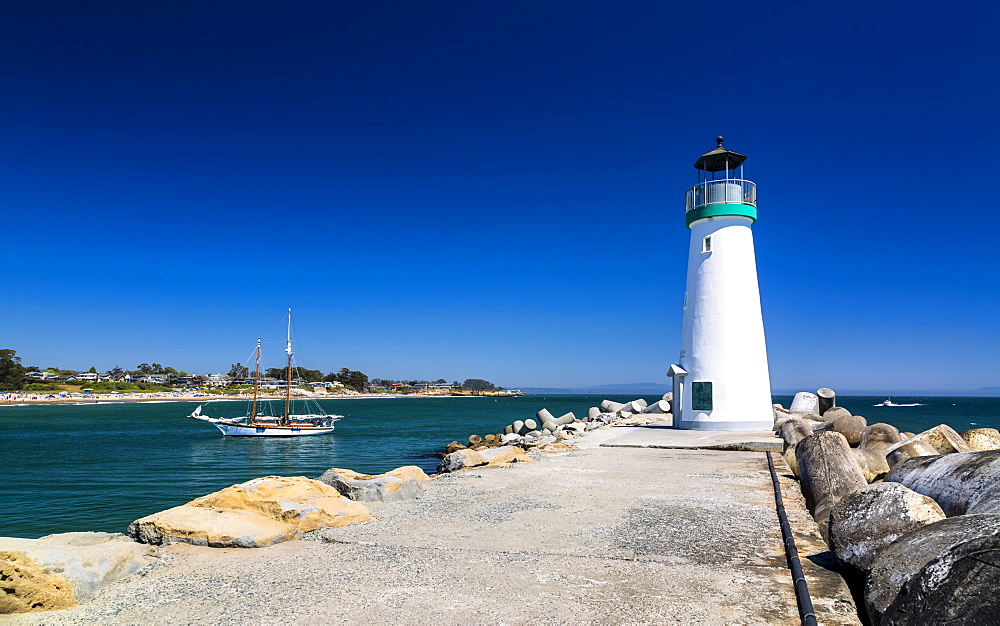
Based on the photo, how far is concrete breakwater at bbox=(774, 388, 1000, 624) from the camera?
3.51 m

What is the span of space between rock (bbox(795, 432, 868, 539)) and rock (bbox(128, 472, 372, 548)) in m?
5.33

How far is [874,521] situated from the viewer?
506 cm

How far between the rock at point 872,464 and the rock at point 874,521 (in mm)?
5492

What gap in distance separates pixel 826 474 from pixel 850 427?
907 centimetres

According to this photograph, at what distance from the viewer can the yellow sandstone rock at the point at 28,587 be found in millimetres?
4430

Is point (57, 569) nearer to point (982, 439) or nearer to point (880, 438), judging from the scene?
point (880, 438)

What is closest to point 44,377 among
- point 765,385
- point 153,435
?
point 153,435

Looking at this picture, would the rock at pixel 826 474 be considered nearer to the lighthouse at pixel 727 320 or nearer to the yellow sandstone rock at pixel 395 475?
the yellow sandstone rock at pixel 395 475

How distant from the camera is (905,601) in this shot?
12.7ft

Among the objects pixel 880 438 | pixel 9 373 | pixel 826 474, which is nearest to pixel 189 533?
pixel 826 474

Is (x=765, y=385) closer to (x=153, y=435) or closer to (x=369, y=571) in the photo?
(x=369, y=571)

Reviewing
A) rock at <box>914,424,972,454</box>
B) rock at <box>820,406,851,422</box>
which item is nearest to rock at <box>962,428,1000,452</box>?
rock at <box>914,424,972,454</box>

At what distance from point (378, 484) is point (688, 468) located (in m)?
5.80

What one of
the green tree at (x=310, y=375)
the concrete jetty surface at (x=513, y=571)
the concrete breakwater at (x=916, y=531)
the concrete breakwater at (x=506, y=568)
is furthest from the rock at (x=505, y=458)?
the green tree at (x=310, y=375)
